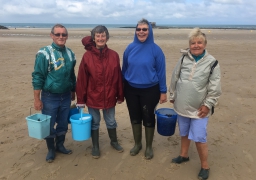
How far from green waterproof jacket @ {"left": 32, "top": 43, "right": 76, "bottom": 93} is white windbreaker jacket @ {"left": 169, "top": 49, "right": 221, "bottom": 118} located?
1.61 m

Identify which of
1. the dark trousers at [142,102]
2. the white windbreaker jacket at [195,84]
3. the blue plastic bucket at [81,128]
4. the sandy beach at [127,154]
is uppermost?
the white windbreaker jacket at [195,84]

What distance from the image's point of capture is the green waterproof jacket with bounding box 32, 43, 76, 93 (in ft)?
11.5

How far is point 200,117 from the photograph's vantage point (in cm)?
333

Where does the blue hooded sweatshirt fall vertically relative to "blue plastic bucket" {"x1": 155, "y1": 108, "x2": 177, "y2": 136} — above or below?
above

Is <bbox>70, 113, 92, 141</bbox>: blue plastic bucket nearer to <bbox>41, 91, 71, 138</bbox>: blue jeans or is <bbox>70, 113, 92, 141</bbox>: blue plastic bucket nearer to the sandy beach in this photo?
<bbox>41, 91, 71, 138</bbox>: blue jeans

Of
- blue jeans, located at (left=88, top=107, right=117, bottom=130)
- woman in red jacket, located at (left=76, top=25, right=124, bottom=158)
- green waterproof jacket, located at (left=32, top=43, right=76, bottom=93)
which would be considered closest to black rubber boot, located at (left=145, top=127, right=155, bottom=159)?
blue jeans, located at (left=88, top=107, right=117, bottom=130)

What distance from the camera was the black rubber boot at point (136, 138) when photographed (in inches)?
163

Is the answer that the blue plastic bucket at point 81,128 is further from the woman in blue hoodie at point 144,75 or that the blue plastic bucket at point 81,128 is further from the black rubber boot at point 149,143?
the black rubber boot at point 149,143

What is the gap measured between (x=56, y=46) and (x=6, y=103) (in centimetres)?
367

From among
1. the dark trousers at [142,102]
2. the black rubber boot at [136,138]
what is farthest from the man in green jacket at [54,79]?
the black rubber boot at [136,138]

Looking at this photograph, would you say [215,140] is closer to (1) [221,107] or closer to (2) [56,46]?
(1) [221,107]

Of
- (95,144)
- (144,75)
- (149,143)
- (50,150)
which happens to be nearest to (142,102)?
(144,75)

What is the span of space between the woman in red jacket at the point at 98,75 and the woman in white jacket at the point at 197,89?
89cm

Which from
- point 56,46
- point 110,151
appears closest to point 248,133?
point 110,151
